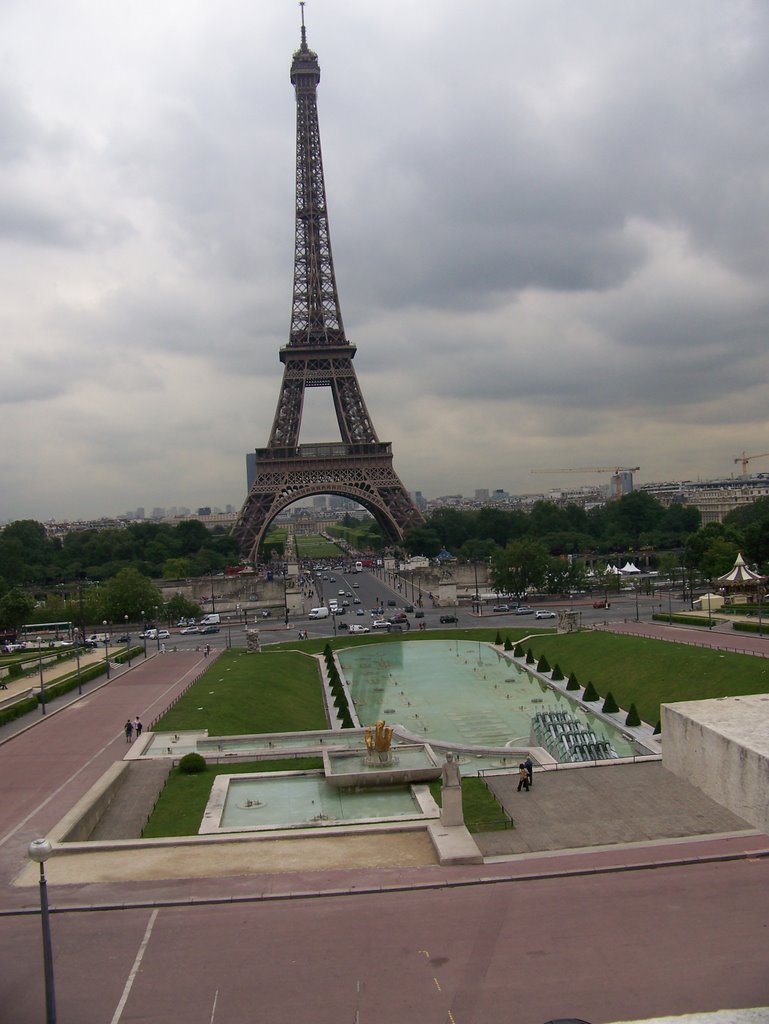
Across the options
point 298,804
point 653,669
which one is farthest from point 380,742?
point 653,669

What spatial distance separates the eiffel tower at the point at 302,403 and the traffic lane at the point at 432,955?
293ft

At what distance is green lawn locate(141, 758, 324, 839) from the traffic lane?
5.00 m

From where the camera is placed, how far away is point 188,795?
25047mm

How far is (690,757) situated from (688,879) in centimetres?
977

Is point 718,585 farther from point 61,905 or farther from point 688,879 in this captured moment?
point 61,905

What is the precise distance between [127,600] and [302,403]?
1639 inches

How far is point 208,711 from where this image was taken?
37.0 meters

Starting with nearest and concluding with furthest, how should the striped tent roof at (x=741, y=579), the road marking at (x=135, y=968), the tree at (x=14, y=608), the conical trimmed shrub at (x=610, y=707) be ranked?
the road marking at (x=135, y=968) < the conical trimmed shrub at (x=610, y=707) < the striped tent roof at (x=741, y=579) < the tree at (x=14, y=608)

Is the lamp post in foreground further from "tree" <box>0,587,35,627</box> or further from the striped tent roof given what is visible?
the striped tent roof

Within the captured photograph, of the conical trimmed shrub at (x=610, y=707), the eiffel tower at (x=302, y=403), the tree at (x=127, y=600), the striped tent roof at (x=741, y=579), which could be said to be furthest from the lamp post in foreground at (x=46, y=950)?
the eiffel tower at (x=302, y=403)

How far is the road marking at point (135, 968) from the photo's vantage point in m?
13.0

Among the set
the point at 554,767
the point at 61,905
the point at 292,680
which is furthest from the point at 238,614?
the point at 61,905

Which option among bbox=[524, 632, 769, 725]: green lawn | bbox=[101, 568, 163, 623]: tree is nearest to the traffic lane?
bbox=[524, 632, 769, 725]: green lawn

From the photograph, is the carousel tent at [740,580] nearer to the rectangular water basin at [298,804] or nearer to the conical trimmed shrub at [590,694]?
the conical trimmed shrub at [590,694]
